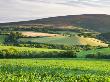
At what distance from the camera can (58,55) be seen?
96312 mm

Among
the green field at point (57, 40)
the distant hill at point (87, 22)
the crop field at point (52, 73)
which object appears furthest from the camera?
the distant hill at point (87, 22)

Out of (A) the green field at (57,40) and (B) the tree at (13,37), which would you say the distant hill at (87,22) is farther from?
(A) the green field at (57,40)

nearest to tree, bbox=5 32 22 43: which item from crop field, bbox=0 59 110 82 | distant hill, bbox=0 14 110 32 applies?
distant hill, bbox=0 14 110 32

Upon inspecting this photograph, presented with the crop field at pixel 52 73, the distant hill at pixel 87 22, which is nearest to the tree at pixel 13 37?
the distant hill at pixel 87 22

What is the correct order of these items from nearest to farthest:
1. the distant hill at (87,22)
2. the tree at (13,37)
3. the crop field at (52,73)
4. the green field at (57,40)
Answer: the crop field at (52,73)
the green field at (57,40)
the tree at (13,37)
the distant hill at (87,22)

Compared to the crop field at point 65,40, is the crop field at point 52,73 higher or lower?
higher

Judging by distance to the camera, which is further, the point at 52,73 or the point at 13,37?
the point at 13,37

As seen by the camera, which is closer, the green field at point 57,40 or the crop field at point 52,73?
the crop field at point 52,73

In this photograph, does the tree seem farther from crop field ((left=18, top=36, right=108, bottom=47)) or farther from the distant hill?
the distant hill

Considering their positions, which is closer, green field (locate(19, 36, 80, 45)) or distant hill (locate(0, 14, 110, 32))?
green field (locate(19, 36, 80, 45))

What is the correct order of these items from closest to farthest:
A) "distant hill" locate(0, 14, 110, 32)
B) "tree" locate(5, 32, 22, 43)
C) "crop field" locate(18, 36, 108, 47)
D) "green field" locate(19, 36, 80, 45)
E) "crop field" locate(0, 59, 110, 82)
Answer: "crop field" locate(0, 59, 110, 82) → "green field" locate(19, 36, 80, 45) → "crop field" locate(18, 36, 108, 47) → "tree" locate(5, 32, 22, 43) → "distant hill" locate(0, 14, 110, 32)

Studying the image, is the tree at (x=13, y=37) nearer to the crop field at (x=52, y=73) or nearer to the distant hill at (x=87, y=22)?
the distant hill at (x=87, y=22)

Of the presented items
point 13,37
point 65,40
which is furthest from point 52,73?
point 13,37

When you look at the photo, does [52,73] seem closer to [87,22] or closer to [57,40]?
[57,40]
